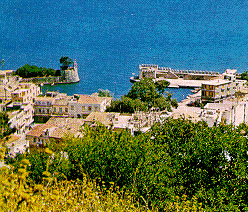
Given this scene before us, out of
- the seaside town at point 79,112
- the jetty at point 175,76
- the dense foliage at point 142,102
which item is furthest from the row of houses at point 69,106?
the jetty at point 175,76

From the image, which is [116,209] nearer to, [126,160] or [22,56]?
[126,160]

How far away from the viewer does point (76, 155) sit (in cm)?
634

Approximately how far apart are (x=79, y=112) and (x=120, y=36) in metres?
47.0

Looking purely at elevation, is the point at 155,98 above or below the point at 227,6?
below

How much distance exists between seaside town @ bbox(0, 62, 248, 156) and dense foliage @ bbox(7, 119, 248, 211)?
13.5ft

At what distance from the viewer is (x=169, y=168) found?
5848mm

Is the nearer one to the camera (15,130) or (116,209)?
(116,209)

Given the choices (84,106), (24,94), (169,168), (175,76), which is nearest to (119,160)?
(169,168)

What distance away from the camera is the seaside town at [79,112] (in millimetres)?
12930

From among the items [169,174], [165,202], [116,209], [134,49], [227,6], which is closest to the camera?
[116,209]

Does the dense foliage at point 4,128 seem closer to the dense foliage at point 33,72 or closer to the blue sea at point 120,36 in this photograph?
the blue sea at point 120,36

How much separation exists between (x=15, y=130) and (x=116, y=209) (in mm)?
13079

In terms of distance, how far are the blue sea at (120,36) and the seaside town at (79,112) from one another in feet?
15.3

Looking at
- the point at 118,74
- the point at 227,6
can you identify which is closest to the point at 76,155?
the point at 118,74
